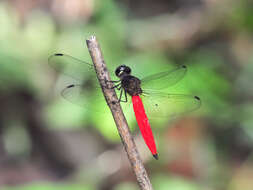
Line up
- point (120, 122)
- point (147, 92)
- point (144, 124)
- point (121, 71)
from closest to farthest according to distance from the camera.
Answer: point (120, 122)
point (144, 124)
point (121, 71)
point (147, 92)

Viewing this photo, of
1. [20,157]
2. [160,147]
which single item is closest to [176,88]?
[160,147]

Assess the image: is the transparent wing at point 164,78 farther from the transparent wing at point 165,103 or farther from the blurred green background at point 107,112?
the blurred green background at point 107,112

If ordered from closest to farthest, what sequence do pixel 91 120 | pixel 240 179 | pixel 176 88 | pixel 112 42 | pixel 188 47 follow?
1. pixel 176 88
2. pixel 91 120
3. pixel 240 179
4. pixel 112 42
5. pixel 188 47

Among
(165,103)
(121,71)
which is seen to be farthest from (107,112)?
(121,71)

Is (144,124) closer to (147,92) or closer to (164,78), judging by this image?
(147,92)

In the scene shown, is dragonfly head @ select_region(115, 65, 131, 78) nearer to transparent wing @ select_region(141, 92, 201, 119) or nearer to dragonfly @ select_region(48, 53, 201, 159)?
dragonfly @ select_region(48, 53, 201, 159)

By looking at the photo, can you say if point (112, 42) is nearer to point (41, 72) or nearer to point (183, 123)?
point (41, 72)
